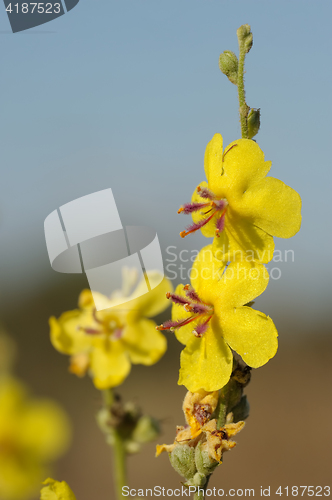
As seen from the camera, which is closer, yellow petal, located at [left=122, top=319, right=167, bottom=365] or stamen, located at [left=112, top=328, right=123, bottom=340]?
yellow petal, located at [left=122, top=319, right=167, bottom=365]

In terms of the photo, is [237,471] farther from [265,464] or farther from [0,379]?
[0,379]

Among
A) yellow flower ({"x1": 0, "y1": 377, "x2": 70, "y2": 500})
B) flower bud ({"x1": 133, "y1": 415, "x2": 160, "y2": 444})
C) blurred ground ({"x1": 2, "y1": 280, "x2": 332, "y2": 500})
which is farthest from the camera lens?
blurred ground ({"x1": 2, "y1": 280, "x2": 332, "y2": 500})

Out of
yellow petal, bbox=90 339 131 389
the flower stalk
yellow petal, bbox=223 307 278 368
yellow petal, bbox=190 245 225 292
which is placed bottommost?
yellow petal, bbox=90 339 131 389

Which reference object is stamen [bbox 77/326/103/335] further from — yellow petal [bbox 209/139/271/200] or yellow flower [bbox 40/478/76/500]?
yellow petal [bbox 209/139/271/200]

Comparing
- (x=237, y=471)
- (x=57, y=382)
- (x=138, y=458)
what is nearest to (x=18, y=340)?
(x=57, y=382)

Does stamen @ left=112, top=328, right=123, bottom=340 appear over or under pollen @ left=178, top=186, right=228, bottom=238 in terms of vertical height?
under

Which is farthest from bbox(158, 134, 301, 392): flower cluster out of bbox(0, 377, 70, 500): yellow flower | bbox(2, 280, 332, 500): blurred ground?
bbox(2, 280, 332, 500): blurred ground

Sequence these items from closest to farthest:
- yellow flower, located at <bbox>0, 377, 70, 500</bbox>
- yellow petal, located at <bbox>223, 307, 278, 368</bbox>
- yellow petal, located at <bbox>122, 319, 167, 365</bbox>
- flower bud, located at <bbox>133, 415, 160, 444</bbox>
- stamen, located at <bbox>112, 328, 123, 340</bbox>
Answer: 1. yellow petal, located at <bbox>223, 307, 278, 368</bbox>
2. flower bud, located at <bbox>133, 415, 160, 444</bbox>
3. yellow petal, located at <bbox>122, 319, 167, 365</bbox>
4. stamen, located at <bbox>112, 328, 123, 340</bbox>
5. yellow flower, located at <bbox>0, 377, 70, 500</bbox>

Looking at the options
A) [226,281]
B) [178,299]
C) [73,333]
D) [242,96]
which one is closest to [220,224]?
[226,281]
